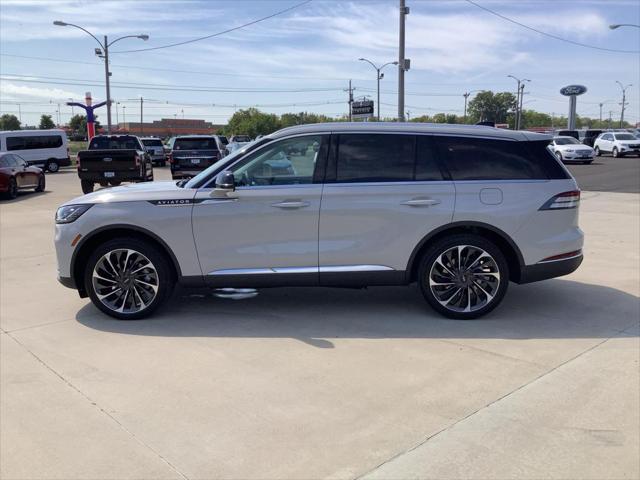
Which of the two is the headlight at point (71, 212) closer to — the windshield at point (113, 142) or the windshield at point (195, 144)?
the windshield at point (195, 144)

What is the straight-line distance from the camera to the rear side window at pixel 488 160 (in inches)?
217

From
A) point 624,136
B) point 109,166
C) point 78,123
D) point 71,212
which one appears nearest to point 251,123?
point 78,123

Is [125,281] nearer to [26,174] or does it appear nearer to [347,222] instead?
[347,222]

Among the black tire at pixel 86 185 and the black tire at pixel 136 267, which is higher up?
the black tire at pixel 86 185

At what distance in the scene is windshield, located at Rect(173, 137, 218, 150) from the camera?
2097 centimetres

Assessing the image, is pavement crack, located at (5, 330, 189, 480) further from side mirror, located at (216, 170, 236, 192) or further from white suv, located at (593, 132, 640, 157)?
white suv, located at (593, 132, 640, 157)

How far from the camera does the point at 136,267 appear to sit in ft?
18.1

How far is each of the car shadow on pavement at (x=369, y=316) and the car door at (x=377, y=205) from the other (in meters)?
0.44

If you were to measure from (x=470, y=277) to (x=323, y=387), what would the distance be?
207 cm

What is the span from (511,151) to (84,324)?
4.27 meters

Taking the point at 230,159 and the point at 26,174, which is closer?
the point at 230,159

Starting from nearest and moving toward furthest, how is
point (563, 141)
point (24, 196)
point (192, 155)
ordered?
point (24, 196) < point (192, 155) < point (563, 141)

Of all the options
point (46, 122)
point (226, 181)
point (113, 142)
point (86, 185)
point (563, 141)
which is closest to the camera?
point (226, 181)

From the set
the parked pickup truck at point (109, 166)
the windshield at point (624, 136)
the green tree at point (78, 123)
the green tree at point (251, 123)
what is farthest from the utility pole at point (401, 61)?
the green tree at point (78, 123)
